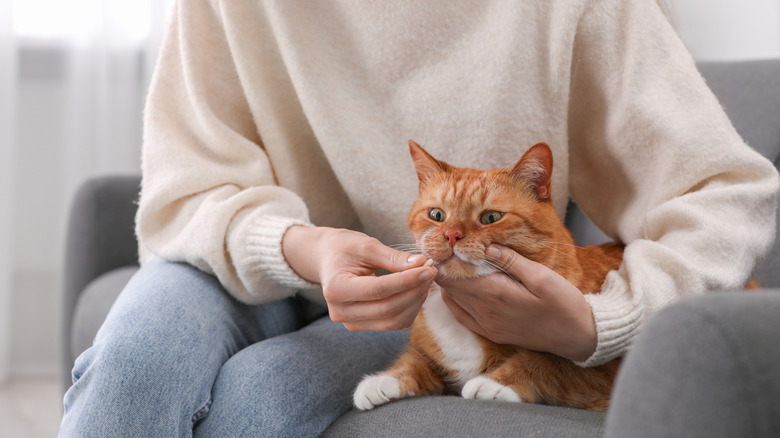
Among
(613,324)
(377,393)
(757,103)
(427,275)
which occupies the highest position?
(757,103)

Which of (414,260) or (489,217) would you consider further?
(489,217)

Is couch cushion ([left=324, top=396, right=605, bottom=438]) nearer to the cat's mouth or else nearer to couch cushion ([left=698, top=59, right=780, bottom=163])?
the cat's mouth

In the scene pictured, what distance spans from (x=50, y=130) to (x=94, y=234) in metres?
1.10

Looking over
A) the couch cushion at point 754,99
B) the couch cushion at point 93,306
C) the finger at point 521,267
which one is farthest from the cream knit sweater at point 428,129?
the couch cushion at point 93,306

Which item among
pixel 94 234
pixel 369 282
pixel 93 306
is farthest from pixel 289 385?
pixel 94 234

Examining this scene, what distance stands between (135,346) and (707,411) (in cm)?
70

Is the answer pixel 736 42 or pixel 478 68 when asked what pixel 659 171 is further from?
pixel 736 42

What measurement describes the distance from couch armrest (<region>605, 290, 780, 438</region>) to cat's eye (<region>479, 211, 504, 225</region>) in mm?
374

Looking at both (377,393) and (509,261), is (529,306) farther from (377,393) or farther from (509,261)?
(377,393)

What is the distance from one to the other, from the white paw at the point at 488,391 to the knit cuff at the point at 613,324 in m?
0.11

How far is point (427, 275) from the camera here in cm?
76

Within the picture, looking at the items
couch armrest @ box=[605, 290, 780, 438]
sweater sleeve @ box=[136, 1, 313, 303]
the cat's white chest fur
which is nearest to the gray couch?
couch armrest @ box=[605, 290, 780, 438]

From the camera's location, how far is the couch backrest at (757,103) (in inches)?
46.9

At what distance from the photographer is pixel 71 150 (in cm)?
271
